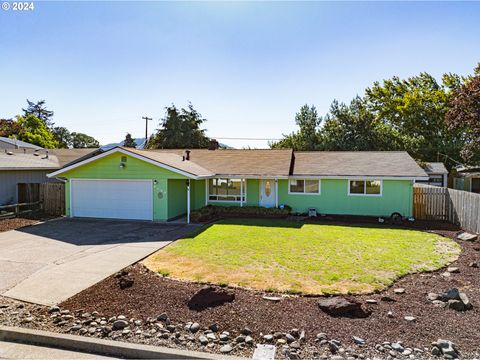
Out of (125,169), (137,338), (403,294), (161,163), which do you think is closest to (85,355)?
(137,338)

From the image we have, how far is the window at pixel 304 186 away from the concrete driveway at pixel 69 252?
661cm

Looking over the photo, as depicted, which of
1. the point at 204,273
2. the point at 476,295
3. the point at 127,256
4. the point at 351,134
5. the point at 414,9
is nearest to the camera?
the point at 476,295

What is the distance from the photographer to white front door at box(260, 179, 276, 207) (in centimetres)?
1895

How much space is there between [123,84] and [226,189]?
8747 millimetres

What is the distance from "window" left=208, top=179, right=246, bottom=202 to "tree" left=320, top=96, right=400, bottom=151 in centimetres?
2398

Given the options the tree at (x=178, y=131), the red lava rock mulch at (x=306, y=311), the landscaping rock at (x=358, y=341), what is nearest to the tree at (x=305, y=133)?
the tree at (x=178, y=131)

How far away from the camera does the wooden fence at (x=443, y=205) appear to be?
14703 millimetres

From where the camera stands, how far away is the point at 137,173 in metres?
16.5

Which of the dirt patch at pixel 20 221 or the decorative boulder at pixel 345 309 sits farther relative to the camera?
the dirt patch at pixel 20 221

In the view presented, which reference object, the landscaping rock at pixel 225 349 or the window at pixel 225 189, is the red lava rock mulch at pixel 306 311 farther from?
the window at pixel 225 189

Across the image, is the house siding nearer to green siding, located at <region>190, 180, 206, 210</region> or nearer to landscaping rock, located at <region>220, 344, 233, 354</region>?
green siding, located at <region>190, 180, 206, 210</region>

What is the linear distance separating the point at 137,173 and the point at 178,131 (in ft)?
98.1

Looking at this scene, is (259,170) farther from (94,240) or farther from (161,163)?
(94,240)

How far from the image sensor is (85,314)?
5.94 m
